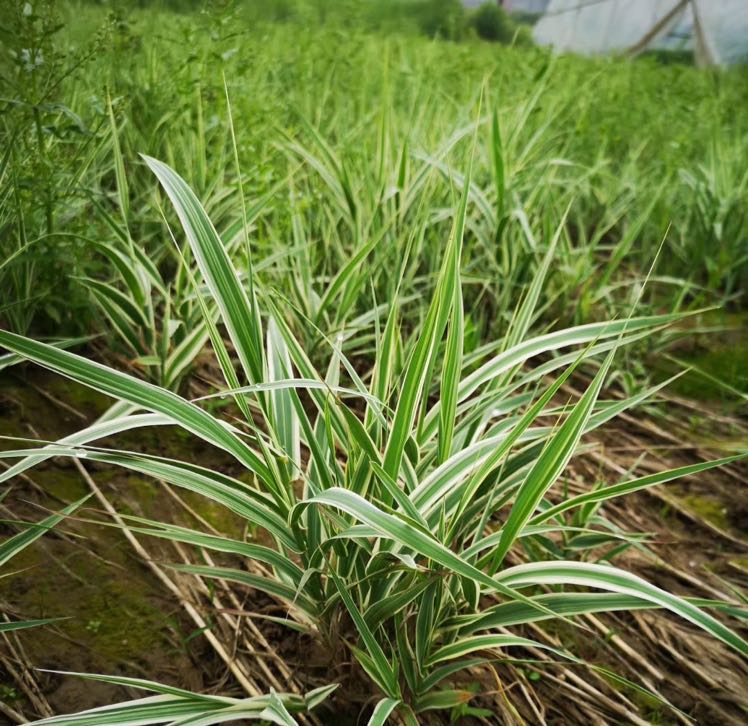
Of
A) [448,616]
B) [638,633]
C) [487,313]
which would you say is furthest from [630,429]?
[448,616]

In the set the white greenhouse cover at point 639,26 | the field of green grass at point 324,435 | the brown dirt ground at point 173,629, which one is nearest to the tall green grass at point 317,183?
the field of green grass at point 324,435

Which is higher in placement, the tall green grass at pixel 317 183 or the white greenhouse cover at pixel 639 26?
the white greenhouse cover at pixel 639 26

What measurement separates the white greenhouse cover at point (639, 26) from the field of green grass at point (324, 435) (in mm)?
3372

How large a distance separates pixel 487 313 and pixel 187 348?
0.88 metres

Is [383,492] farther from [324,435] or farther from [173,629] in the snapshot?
[173,629]

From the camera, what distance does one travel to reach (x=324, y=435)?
98cm

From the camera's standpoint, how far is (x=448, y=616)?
35.0 inches

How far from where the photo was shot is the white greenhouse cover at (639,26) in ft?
16.2

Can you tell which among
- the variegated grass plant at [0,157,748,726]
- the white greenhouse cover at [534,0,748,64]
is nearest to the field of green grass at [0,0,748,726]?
the variegated grass plant at [0,157,748,726]

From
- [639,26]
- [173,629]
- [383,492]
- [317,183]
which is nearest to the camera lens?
[383,492]

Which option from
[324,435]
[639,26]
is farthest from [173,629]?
[639,26]

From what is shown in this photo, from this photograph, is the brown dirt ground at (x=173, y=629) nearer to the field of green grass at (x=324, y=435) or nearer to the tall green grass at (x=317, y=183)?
the field of green grass at (x=324, y=435)

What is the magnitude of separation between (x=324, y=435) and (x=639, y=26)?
5.33 meters

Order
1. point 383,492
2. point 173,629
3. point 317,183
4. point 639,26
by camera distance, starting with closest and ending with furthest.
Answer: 1. point 383,492
2. point 173,629
3. point 317,183
4. point 639,26
